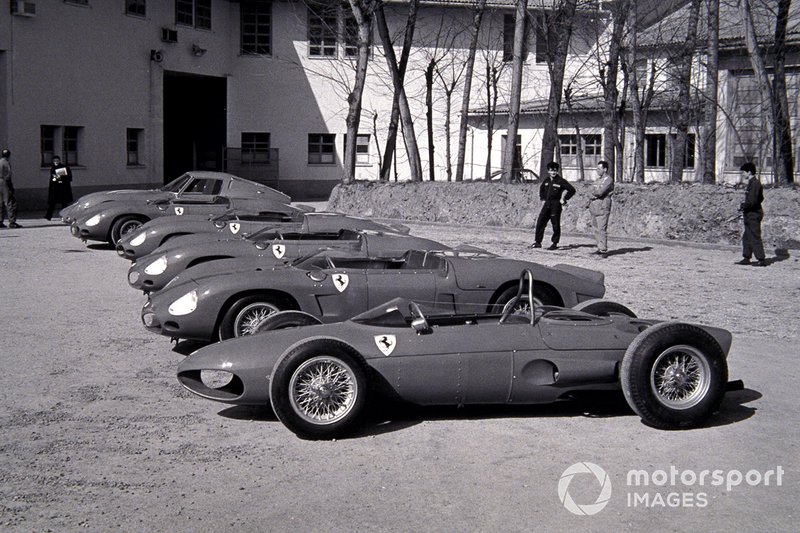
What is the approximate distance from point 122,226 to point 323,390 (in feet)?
41.2

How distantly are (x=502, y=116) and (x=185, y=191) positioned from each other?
2282 cm

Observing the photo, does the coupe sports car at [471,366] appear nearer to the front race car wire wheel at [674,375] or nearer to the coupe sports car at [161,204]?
the front race car wire wheel at [674,375]

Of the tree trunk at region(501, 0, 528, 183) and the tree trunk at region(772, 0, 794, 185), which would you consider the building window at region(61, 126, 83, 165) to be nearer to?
the tree trunk at region(501, 0, 528, 183)

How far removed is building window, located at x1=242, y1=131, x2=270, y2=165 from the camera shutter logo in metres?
34.4

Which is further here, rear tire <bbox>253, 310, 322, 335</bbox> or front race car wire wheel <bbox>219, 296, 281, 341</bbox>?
front race car wire wheel <bbox>219, 296, 281, 341</bbox>

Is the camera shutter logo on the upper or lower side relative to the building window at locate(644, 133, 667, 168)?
lower

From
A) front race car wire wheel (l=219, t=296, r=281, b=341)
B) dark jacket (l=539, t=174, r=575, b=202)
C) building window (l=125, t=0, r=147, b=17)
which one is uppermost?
building window (l=125, t=0, r=147, b=17)

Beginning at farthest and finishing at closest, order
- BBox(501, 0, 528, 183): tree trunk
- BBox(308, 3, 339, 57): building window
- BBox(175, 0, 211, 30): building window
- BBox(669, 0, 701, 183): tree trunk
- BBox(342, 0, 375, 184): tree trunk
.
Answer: BBox(308, 3, 339, 57): building window < BBox(175, 0, 211, 30): building window < BBox(342, 0, 375, 184): tree trunk < BBox(669, 0, 701, 183): tree trunk < BBox(501, 0, 528, 183): tree trunk

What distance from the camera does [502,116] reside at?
40188 mm

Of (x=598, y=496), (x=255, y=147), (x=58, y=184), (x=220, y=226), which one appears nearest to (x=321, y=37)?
(x=255, y=147)

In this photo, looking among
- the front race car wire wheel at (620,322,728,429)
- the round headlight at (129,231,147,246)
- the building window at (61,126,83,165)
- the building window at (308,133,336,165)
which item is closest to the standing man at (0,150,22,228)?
the building window at (61,126,83,165)

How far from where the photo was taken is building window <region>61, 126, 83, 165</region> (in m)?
29.5

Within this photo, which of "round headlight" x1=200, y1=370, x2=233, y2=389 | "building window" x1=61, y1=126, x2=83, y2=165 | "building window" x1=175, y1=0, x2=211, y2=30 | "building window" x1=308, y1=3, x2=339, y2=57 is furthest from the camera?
"building window" x1=308, y1=3, x2=339, y2=57

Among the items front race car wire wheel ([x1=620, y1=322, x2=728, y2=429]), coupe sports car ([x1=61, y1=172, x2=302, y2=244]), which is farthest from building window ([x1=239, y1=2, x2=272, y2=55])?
front race car wire wheel ([x1=620, y1=322, x2=728, y2=429])
